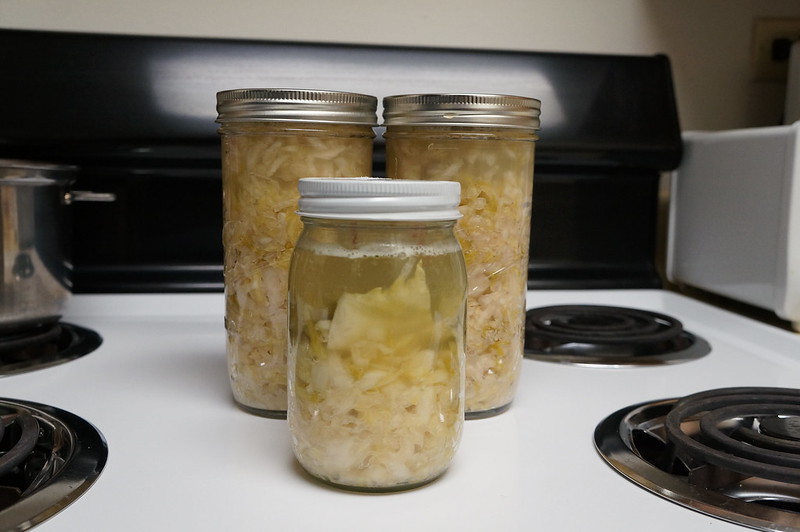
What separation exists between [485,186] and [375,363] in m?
0.19

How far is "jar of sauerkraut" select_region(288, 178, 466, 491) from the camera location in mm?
466

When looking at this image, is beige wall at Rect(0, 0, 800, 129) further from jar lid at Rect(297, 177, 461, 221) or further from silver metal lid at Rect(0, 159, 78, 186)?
jar lid at Rect(297, 177, 461, 221)

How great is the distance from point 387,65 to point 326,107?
0.45 m

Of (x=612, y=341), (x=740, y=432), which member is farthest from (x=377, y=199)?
(x=612, y=341)

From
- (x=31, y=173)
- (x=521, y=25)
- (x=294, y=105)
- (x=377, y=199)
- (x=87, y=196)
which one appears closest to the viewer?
(x=377, y=199)

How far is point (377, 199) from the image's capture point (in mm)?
449

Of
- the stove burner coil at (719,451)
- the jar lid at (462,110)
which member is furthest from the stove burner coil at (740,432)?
the jar lid at (462,110)

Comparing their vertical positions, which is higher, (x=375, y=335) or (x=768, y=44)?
(x=768, y=44)

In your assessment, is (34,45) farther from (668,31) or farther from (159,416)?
(668,31)

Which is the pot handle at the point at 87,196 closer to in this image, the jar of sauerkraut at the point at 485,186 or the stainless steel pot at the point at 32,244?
the stainless steel pot at the point at 32,244

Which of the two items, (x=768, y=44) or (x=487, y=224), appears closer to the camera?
(x=487, y=224)

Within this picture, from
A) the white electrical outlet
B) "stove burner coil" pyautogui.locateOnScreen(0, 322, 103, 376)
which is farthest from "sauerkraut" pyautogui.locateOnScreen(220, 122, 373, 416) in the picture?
the white electrical outlet

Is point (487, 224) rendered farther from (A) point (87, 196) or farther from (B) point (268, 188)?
(A) point (87, 196)

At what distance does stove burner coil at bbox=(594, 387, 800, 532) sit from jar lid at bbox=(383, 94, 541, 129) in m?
0.25
